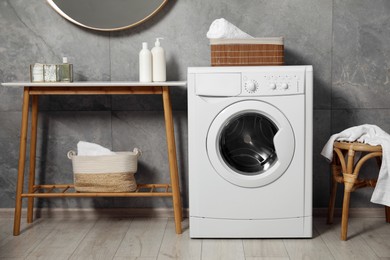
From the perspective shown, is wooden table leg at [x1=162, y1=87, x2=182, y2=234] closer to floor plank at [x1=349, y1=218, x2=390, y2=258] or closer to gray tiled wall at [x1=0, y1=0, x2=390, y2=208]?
gray tiled wall at [x1=0, y1=0, x2=390, y2=208]

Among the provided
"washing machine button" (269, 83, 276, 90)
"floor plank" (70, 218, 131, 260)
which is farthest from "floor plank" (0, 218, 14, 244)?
"washing machine button" (269, 83, 276, 90)

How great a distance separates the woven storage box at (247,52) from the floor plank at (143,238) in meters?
0.88

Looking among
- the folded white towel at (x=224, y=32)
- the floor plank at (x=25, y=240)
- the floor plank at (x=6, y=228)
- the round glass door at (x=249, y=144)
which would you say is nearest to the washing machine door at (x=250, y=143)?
the round glass door at (x=249, y=144)

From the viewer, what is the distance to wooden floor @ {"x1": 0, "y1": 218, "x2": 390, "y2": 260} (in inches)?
105

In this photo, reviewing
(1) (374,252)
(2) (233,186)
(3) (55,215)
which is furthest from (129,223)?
(1) (374,252)

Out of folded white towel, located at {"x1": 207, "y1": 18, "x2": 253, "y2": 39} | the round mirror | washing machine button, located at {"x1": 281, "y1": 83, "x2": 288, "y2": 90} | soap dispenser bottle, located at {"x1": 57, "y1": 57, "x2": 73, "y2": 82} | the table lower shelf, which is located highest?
the round mirror

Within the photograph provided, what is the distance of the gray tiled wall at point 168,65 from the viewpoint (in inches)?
126

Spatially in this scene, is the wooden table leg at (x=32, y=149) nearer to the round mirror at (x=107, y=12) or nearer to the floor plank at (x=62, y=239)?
the floor plank at (x=62, y=239)

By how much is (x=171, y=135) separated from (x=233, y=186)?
0.40 metres

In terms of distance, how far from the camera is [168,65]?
128 inches

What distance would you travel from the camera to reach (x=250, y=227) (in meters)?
2.87

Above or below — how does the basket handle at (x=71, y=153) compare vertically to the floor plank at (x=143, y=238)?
above

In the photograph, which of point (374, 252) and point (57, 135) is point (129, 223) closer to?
point (57, 135)

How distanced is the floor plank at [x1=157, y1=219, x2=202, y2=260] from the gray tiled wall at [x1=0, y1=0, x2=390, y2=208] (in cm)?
38
